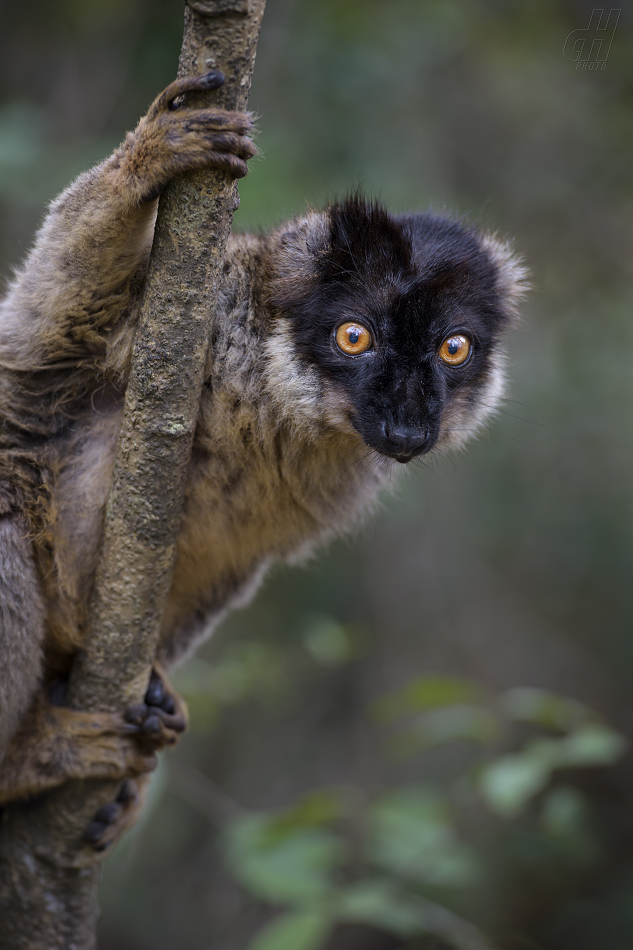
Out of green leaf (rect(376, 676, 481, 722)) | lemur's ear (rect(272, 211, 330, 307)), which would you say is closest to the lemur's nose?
lemur's ear (rect(272, 211, 330, 307))

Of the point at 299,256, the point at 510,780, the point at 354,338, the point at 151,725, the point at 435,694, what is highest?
the point at 299,256

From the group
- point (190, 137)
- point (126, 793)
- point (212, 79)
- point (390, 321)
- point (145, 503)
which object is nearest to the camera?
point (212, 79)

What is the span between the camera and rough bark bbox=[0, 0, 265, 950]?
7.76ft

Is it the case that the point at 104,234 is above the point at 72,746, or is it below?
above

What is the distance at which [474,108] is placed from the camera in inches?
271

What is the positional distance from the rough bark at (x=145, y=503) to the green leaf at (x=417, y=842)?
Answer: 4.48 ft

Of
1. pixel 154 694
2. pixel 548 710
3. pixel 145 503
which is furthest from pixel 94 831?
pixel 548 710

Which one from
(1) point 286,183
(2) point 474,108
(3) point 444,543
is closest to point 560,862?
(3) point 444,543

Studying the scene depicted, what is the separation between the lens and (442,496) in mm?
7051

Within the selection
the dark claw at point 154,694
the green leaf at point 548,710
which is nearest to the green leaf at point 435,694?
the green leaf at point 548,710

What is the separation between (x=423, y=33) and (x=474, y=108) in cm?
135

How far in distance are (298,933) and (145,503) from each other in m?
1.89

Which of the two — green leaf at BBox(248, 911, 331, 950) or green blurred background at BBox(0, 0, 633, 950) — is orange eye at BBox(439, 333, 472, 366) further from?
green leaf at BBox(248, 911, 331, 950)

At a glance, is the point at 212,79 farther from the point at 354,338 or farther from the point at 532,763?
the point at 532,763
